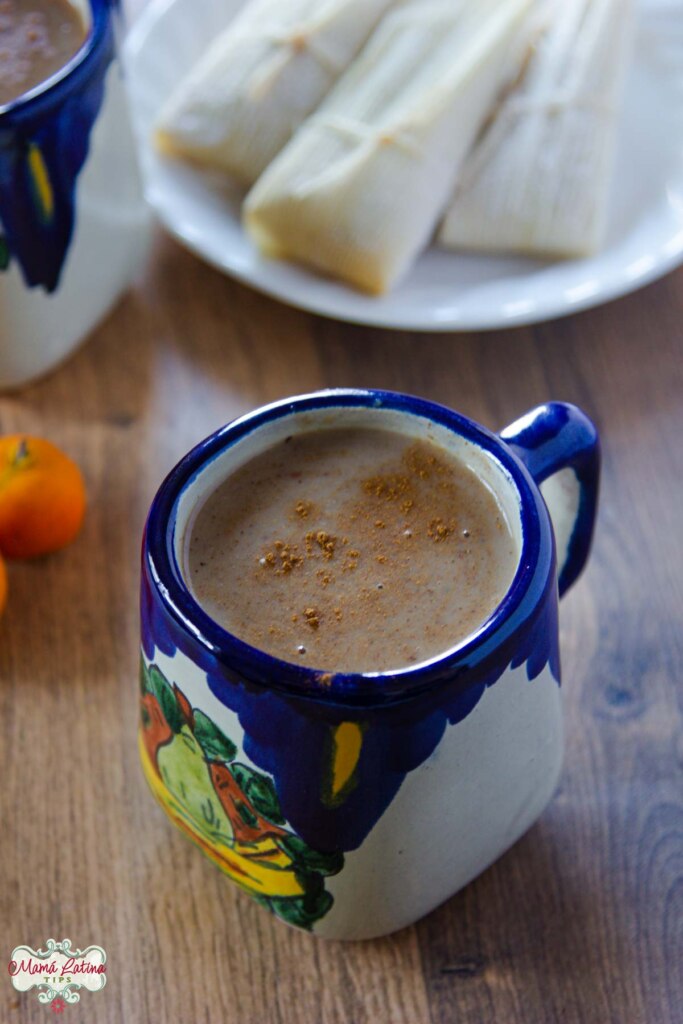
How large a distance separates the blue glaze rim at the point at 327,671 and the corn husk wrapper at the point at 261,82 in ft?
1.32

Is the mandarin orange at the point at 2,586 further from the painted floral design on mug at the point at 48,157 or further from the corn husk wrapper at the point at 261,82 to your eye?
the corn husk wrapper at the point at 261,82

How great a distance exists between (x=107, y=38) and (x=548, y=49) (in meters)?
0.36

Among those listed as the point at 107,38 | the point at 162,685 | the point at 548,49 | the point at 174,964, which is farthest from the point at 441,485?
the point at 548,49

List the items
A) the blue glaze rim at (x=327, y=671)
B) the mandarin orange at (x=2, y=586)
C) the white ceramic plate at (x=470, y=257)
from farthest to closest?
the white ceramic plate at (x=470, y=257), the mandarin orange at (x=2, y=586), the blue glaze rim at (x=327, y=671)

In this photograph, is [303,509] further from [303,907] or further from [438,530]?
[303,907]

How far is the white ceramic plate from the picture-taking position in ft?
2.66

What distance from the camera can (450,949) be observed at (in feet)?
1.87

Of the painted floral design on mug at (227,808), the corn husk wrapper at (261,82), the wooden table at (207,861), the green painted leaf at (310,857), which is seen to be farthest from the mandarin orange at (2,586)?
the corn husk wrapper at (261,82)

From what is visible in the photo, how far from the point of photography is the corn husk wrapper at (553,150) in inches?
33.3

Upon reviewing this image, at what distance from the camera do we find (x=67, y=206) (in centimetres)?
77

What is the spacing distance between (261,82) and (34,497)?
383 mm

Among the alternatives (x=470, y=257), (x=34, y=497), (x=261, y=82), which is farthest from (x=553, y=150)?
(x=34, y=497)

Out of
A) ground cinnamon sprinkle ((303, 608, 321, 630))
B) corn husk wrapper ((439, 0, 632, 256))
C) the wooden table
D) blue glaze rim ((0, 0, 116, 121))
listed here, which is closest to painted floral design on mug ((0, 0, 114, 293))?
blue glaze rim ((0, 0, 116, 121))

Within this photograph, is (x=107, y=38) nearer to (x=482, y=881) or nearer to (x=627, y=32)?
(x=627, y=32)
